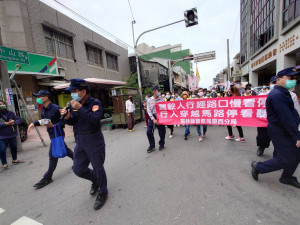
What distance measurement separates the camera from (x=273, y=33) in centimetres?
1245

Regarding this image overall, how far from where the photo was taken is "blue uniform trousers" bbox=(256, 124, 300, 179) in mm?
2252

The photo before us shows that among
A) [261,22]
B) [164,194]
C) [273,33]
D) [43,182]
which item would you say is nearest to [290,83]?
[164,194]

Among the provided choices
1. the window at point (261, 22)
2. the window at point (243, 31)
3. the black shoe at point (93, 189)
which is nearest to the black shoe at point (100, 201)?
the black shoe at point (93, 189)

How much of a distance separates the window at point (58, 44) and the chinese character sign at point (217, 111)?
31.1 feet

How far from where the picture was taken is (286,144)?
2.27 metres

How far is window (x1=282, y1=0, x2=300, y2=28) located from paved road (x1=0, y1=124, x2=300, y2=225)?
419 inches

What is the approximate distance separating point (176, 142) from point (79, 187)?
3.24 metres

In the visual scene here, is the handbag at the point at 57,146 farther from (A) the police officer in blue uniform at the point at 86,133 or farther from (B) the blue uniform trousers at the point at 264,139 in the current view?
(B) the blue uniform trousers at the point at 264,139

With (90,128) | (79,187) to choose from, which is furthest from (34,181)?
(90,128)

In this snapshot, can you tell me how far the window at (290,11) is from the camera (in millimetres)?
9133

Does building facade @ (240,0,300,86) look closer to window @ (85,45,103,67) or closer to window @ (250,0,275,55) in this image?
window @ (250,0,275,55)

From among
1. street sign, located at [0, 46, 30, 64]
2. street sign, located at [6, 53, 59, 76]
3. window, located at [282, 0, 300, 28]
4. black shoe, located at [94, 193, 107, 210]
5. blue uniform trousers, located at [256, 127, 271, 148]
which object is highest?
window, located at [282, 0, 300, 28]

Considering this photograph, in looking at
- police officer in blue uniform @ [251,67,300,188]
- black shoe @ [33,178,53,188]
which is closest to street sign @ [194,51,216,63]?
police officer in blue uniform @ [251,67,300,188]

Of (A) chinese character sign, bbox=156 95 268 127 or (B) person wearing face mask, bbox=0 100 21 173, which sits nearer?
(B) person wearing face mask, bbox=0 100 21 173
